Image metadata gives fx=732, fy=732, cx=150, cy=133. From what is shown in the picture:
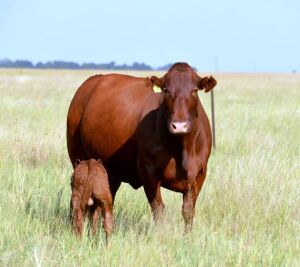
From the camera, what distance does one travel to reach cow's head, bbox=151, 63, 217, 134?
5.58 m

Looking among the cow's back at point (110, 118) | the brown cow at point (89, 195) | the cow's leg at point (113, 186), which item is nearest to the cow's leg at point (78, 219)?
the brown cow at point (89, 195)

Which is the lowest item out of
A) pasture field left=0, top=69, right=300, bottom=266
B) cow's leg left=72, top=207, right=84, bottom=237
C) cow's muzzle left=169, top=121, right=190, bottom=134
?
pasture field left=0, top=69, right=300, bottom=266

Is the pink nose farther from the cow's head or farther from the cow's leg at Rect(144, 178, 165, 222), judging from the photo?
the cow's leg at Rect(144, 178, 165, 222)

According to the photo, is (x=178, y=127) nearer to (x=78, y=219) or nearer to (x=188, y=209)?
(x=188, y=209)

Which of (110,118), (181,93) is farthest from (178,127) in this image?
(110,118)

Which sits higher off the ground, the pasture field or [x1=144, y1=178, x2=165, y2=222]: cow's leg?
[x1=144, y1=178, x2=165, y2=222]: cow's leg

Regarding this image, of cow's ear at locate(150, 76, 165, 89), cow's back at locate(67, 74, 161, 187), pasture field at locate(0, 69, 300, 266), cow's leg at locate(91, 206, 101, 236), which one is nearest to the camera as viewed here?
pasture field at locate(0, 69, 300, 266)

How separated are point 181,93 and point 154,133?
619mm

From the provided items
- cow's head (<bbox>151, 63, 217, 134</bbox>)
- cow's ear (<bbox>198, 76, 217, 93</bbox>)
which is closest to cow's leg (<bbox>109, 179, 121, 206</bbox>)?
cow's head (<bbox>151, 63, 217, 134</bbox>)

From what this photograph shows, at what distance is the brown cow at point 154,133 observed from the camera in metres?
5.79

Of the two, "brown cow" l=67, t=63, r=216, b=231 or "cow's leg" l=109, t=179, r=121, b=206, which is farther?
"cow's leg" l=109, t=179, r=121, b=206

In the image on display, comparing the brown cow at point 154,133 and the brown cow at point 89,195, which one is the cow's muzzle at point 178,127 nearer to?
the brown cow at point 154,133

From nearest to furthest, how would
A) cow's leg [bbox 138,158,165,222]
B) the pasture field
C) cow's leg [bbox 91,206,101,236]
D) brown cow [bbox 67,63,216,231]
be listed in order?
the pasture field, cow's leg [bbox 91,206,101,236], brown cow [bbox 67,63,216,231], cow's leg [bbox 138,158,165,222]

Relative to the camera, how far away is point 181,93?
5715 mm
